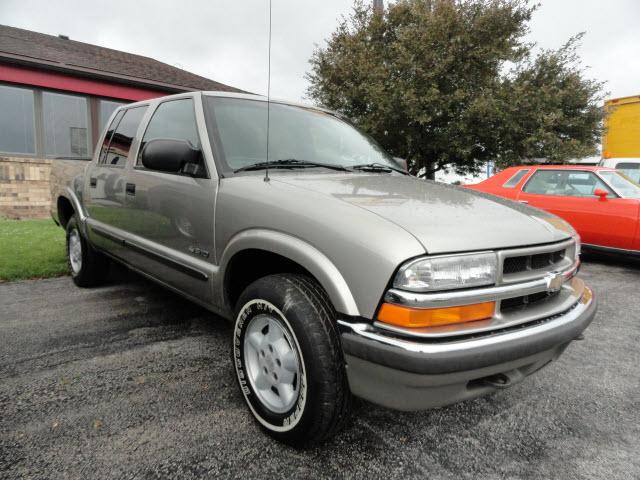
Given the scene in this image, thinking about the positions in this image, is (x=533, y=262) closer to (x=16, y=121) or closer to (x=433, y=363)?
(x=433, y=363)

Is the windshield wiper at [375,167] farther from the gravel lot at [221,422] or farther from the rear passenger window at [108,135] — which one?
the rear passenger window at [108,135]

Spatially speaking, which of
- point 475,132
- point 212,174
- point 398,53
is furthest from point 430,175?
point 212,174

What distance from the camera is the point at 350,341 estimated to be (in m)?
1.62

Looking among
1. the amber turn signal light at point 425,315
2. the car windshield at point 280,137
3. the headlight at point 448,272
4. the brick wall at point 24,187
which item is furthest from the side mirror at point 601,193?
the brick wall at point 24,187

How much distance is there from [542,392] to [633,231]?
4.38 metres

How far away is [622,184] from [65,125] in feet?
40.2

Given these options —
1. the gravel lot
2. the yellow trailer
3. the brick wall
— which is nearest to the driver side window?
the gravel lot

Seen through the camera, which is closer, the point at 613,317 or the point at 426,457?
the point at 426,457

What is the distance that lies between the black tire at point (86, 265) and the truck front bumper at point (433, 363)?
136 inches

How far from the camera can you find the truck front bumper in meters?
1.53

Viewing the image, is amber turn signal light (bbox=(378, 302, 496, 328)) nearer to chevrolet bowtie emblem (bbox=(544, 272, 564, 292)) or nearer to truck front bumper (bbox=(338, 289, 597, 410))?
truck front bumper (bbox=(338, 289, 597, 410))

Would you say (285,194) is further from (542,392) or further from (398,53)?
(398,53)

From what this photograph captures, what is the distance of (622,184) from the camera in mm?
6129

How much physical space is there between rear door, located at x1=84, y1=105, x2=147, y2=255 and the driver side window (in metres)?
5.87
